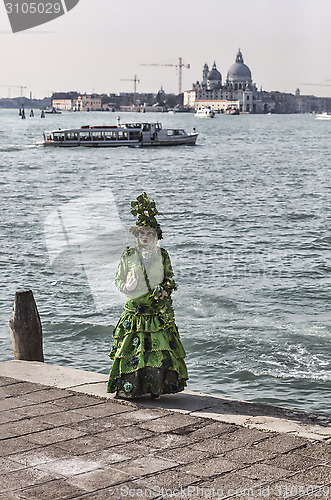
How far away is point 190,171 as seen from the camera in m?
44.4

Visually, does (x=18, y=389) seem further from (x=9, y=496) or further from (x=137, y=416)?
(x=9, y=496)

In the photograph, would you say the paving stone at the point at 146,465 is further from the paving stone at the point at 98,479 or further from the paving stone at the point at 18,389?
the paving stone at the point at 18,389

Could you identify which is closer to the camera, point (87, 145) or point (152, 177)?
point (152, 177)

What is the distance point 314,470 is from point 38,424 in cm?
191

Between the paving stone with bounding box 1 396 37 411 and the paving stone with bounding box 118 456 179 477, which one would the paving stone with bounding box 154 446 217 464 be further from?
the paving stone with bounding box 1 396 37 411

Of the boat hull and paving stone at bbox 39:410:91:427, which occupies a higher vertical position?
the boat hull

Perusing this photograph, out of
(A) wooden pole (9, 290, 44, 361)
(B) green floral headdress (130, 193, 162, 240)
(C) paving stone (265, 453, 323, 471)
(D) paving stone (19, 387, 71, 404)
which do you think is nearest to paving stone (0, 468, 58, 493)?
(C) paving stone (265, 453, 323, 471)

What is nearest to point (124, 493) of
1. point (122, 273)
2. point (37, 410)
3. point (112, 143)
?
point (37, 410)

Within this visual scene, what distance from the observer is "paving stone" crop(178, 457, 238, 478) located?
4.60m

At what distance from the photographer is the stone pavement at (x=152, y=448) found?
4387mm

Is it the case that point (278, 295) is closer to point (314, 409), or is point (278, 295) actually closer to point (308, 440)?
point (314, 409)

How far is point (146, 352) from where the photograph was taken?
5953 millimetres

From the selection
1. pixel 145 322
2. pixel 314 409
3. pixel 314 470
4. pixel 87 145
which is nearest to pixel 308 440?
pixel 314 470

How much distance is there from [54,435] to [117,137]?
58.4 meters
